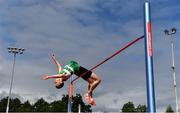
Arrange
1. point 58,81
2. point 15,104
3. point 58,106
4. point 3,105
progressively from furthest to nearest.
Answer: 1. point 15,104
2. point 3,105
3. point 58,106
4. point 58,81

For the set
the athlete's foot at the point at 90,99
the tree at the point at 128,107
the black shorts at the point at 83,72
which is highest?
the tree at the point at 128,107

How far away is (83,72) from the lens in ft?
31.2

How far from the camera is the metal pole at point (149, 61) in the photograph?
6280 millimetres

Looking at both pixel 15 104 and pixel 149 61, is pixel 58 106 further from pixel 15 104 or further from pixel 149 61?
pixel 149 61

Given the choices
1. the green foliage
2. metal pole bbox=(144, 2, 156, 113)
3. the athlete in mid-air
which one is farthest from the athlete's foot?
the green foliage

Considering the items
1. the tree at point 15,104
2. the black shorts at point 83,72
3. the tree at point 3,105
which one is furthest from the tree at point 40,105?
the black shorts at point 83,72

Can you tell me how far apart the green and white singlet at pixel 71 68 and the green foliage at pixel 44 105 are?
46.8 metres

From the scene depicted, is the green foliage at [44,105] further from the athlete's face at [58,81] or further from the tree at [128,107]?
the athlete's face at [58,81]

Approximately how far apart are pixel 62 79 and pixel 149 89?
3255 millimetres

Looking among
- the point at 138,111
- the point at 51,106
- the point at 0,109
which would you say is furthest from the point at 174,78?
the point at 0,109

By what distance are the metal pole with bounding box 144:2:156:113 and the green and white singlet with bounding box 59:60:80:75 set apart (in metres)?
2.98

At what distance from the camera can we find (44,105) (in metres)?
68.7

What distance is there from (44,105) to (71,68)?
60577 mm

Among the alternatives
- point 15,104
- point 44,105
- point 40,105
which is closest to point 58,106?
point 44,105
